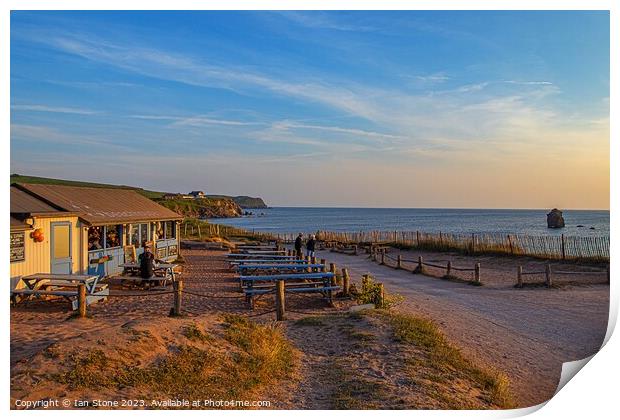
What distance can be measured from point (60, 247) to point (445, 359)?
995 cm

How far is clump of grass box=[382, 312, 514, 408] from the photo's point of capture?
6633 mm

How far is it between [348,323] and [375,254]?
18342mm

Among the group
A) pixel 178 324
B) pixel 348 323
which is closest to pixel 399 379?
pixel 348 323

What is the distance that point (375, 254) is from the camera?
27.7 m

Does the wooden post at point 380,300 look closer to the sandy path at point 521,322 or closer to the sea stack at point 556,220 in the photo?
the sandy path at point 521,322

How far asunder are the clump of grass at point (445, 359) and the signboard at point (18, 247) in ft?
27.5

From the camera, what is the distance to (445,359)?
25.2 feet

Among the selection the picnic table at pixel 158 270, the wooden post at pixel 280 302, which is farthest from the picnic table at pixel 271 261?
the wooden post at pixel 280 302

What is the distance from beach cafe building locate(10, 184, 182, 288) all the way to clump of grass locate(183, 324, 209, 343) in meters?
5.41

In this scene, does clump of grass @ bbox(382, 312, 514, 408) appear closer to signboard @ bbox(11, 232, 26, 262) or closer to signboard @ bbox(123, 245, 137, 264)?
signboard @ bbox(11, 232, 26, 262)

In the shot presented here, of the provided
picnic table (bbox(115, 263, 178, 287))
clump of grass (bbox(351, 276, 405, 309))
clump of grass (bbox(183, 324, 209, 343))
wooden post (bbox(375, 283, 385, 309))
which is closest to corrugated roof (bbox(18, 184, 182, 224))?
picnic table (bbox(115, 263, 178, 287))

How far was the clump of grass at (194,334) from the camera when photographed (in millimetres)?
7590

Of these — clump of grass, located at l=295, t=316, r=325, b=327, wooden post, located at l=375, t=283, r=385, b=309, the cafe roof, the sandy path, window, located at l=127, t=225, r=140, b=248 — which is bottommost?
the sandy path

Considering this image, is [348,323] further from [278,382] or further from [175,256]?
[175,256]
